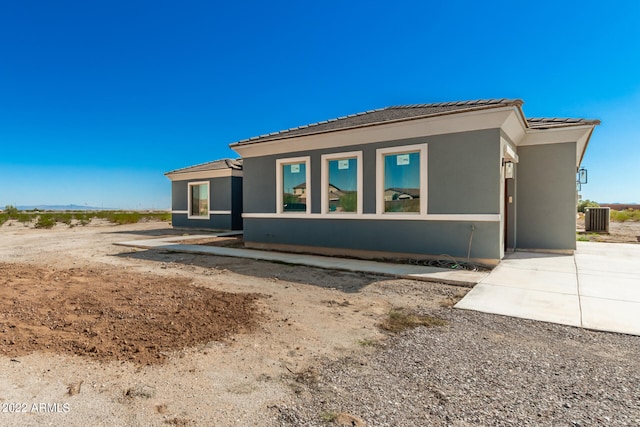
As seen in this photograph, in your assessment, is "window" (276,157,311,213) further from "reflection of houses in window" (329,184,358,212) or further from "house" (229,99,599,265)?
"reflection of houses in window" (329,184,358,212)

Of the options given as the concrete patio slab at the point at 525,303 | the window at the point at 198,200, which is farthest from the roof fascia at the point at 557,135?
the window at the point at 198,200

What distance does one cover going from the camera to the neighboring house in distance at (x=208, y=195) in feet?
52.6

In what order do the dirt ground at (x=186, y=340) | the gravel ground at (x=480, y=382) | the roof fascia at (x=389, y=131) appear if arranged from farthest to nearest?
the roof fascia at (x=389, y=131) → the dirt ground at (x=186, y=340) → the gravel ground at (x=480, y=382)

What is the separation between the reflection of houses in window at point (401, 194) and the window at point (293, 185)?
2.38 metres

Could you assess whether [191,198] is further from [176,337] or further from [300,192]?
[176,337]

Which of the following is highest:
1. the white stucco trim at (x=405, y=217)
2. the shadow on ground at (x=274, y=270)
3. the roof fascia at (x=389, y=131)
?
the roof fascia at (x=389, y=131)

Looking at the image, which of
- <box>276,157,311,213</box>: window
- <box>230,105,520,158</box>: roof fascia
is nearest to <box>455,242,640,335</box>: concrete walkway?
<box>230,105,520,158</box>: roof fascia

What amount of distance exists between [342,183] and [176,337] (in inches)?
244

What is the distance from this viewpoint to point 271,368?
8.55 ft

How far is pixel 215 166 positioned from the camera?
16594 mm

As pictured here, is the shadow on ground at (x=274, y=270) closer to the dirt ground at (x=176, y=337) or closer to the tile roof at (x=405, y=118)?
the dirt ground at (x=176, y=337)

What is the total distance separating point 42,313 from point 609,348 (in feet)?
21.1

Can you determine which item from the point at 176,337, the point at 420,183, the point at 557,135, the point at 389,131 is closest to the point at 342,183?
the point at 389,131

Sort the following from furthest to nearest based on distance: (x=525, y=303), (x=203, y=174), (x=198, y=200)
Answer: (x=198, y=200) → (x=203, y=174) → (x=525, y=303)
